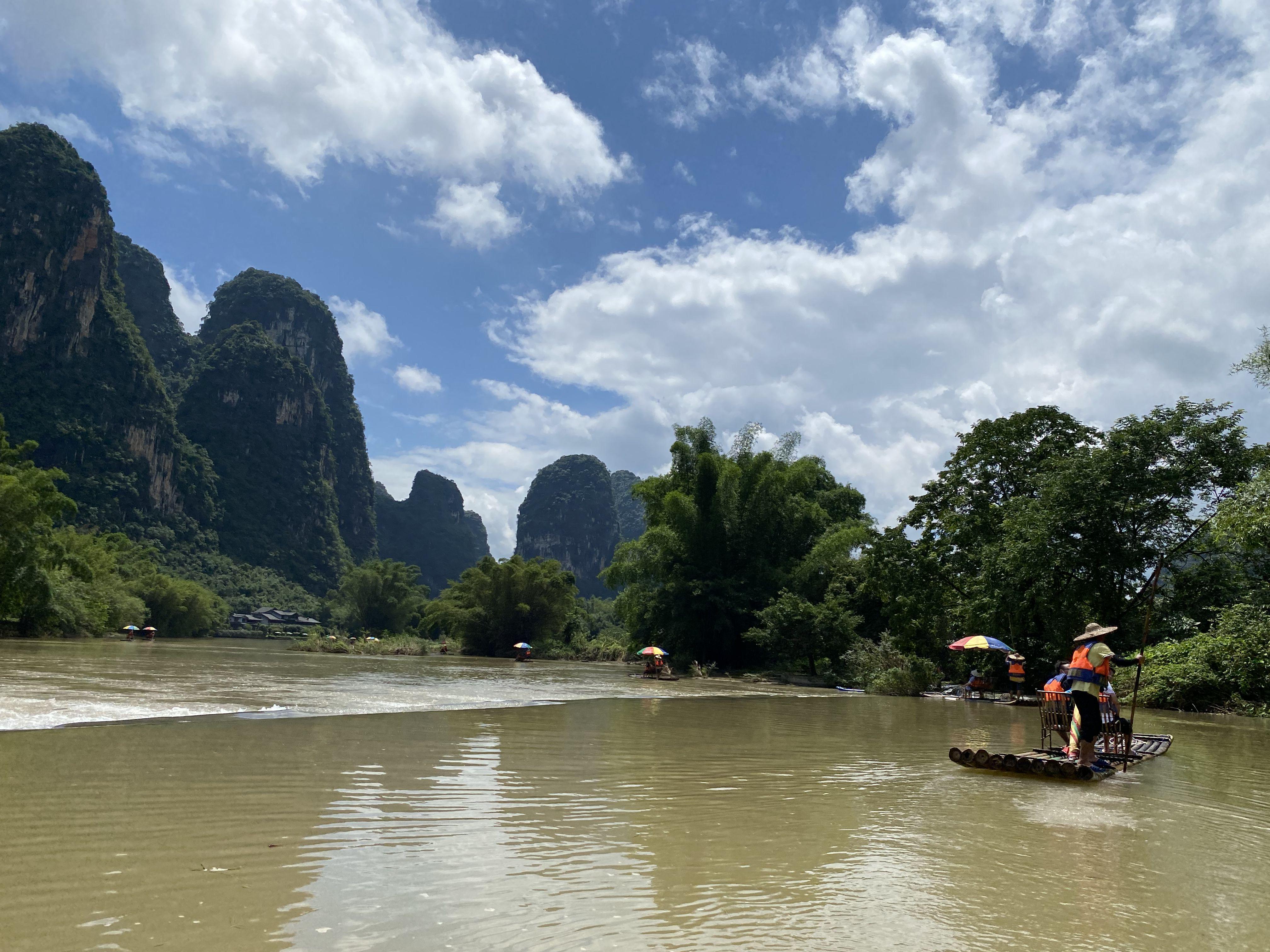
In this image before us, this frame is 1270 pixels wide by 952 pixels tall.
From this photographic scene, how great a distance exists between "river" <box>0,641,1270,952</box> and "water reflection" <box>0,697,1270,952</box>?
21 mm

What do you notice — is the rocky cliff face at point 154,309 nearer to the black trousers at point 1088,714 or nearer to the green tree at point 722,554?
the green tree at point 722,554

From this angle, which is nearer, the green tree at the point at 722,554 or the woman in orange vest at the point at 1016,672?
the woman in orange vest at the point at 1016,672

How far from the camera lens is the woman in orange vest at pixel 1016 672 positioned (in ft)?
58.1

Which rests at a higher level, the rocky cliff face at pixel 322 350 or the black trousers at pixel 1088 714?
the rocky cliff face at pixel 322 350

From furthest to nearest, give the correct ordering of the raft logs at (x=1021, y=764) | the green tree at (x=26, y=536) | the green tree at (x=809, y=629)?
the green tree at (x=26, y=536) → the green tree at (x=809, y=629) → the raft logs at (x=1021, y=764)

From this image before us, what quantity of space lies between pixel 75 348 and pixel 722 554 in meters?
81.7

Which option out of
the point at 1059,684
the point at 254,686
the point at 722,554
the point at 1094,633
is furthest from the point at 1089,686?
the point at 722,554

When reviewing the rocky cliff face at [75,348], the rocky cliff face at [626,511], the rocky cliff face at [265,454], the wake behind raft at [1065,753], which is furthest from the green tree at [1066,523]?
the rocky cliff face at [626,511]

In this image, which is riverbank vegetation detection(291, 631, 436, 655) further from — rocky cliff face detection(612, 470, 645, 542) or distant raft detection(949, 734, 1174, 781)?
rocky cliff face detection(612, 470, 645, 542)

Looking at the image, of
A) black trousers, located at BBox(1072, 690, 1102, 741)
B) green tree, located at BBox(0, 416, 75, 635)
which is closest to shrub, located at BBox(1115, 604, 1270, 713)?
black trousers, located at BBox(1072, 690, 1102, 741)

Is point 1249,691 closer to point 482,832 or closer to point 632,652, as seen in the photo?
point 482,832

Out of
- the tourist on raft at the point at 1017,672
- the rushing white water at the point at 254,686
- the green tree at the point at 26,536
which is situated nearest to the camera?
the rushing white water at the point at 254,686

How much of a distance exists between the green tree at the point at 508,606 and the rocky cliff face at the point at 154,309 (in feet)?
309

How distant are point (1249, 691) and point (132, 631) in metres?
47.2
